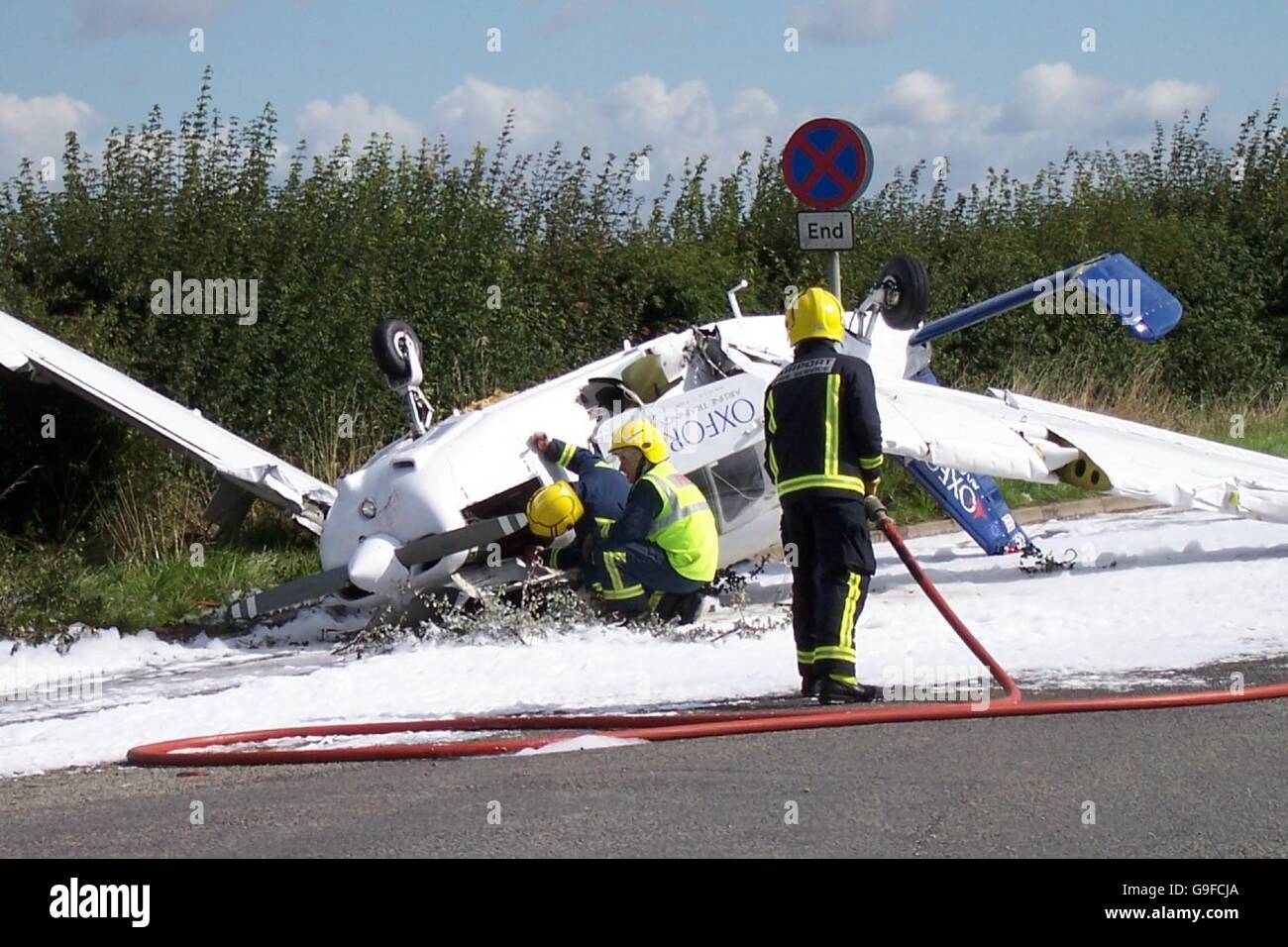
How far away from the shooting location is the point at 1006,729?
6.93 m

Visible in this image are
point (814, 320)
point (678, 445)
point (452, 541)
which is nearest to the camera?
point (814, 320)

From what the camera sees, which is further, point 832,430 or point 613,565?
point 613,565

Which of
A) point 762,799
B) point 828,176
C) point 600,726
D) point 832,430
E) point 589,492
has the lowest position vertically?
point 762,799

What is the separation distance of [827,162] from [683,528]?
9.36 ft

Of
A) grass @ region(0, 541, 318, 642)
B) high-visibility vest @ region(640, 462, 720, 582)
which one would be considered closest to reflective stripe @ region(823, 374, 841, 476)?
high-visibility vest @ region(640, 462, 720, 582)

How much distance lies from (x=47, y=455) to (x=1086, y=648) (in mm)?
8839

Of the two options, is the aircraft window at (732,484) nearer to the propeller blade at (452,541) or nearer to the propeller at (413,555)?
the propeller at (413,555)

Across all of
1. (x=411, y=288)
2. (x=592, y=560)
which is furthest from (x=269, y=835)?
(x=411, y=288)

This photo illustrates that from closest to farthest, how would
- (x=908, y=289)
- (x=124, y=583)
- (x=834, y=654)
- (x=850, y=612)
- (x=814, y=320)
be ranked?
(x=834, y=654) < (x=850, y=612) < (x=814, y=320) < (x=908, y=289) < (x=124, y=583)

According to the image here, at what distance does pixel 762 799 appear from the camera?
5906 mm

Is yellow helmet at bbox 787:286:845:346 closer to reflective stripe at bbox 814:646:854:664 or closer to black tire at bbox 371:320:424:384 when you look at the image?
reflective stripe at bbox 814:646:854:664


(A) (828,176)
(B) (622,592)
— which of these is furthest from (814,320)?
(A) (828,176)

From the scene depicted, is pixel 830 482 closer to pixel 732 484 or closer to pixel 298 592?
pixel 732 484

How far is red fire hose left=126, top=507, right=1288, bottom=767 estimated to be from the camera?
274 inches
